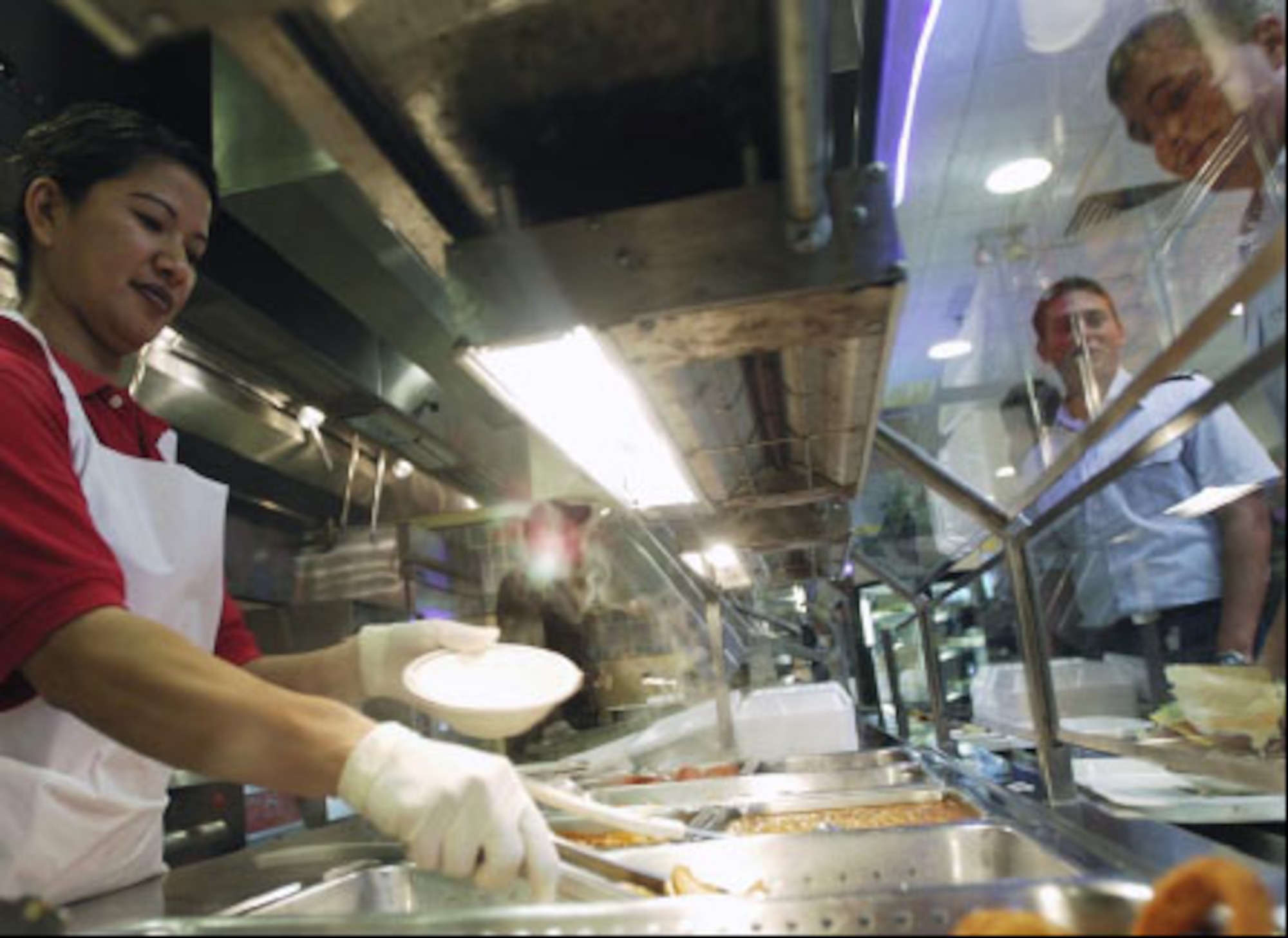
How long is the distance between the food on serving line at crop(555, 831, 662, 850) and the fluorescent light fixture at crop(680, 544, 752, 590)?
120cm

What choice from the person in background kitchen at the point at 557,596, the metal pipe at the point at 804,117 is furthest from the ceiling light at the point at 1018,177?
the metal pipe at the point at 804,117

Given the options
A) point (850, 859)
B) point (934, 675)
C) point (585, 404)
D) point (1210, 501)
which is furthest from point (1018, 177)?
point (850, 859)

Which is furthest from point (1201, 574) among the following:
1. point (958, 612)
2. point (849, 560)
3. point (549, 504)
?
point (549, 504)

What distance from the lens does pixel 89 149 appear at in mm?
1802

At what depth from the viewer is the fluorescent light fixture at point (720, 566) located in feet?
11.1

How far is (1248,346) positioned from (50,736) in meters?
1.99

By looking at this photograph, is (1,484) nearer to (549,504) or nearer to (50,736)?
(50,736)

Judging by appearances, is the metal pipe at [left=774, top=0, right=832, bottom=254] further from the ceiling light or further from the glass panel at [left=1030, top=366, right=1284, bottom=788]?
the ceiling light

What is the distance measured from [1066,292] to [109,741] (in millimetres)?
2920

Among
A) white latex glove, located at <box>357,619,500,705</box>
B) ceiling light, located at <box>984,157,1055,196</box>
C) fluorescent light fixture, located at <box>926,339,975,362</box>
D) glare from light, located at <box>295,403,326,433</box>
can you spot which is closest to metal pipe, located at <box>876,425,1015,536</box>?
white latex glove, located at <box>357,619,500,705</box>

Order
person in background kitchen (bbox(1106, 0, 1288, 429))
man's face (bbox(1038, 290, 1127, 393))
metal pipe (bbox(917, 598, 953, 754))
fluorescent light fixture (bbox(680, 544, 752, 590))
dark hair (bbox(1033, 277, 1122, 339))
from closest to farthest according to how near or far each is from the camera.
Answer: person in background kitchen (bbox(1106, 0, 1288, 429)) < man's face (bbox(1038, 290, 1127, 393)) < dark hair (bbox(1033, 277, 1122, 339)) < metal pipe (bbox(917, 598, 953, 754)) < fluorescent light fixture (bbox(680, 544, 752, 590))

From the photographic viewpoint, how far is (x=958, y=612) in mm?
3426

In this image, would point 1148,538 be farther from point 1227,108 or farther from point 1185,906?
point 1185,906

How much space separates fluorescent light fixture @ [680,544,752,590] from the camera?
3375 mm
